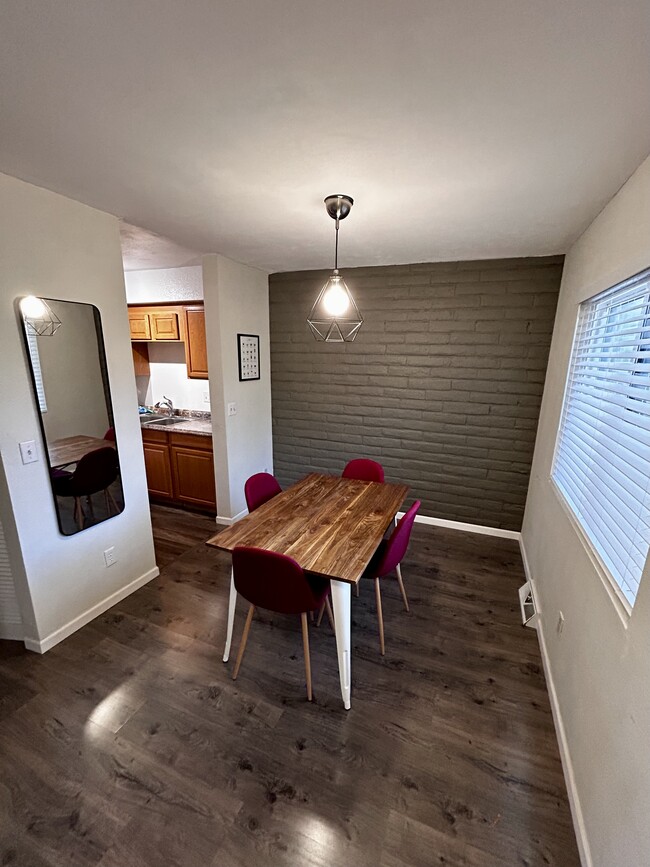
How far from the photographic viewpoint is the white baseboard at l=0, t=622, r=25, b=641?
6.97ft

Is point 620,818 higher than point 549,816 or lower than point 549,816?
higher

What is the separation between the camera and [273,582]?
1.64 metres

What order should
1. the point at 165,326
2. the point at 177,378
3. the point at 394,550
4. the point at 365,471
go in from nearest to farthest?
the point at 394,550 → the point at 365,471 → the point at 165,326 → the point at 177,378

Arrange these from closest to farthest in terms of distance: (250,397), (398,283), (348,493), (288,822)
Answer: (288,822) → (348,493) → (398,283) → (250,397)

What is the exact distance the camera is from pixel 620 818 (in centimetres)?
105

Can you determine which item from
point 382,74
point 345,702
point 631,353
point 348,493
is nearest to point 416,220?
point 382,74

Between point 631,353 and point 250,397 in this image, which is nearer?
point 631,353

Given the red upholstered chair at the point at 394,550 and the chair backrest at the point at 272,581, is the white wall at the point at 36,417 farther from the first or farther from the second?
the red upholstered chair at the point at 394,550

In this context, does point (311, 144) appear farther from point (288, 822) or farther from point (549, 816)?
point (549, 816)

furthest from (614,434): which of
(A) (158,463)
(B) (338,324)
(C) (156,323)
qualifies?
(C) (156,323)

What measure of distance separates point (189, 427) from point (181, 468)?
44cm

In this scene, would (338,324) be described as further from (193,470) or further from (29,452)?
(29,452)

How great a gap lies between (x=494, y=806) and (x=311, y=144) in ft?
8.79

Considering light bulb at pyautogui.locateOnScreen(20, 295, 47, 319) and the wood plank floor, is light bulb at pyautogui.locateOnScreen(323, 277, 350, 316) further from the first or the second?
the wood plank floor
